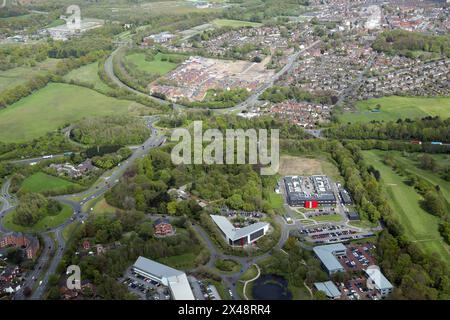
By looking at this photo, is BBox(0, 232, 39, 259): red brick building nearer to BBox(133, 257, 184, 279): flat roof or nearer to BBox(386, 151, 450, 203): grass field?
BBox(133, 257, 184, 279): flat roof

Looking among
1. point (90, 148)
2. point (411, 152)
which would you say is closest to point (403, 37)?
point (411, 152)

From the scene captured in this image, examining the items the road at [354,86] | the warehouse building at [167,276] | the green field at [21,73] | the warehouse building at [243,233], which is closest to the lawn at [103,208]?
the warehouse building at [167,276]

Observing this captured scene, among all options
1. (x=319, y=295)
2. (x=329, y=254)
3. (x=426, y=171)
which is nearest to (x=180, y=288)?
(x=319, y=295)

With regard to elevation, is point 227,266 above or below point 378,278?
below

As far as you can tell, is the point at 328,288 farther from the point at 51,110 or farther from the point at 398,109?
the point at 51,110

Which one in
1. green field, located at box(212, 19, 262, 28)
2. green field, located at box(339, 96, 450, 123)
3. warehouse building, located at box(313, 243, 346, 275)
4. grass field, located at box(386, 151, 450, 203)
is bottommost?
grass field, located at box(386, 151, 450, 203)

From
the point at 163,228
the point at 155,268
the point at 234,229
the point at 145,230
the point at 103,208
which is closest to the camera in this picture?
the point at 155,268

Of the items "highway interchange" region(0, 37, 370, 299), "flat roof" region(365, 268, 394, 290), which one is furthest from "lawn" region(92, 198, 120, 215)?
"flat roof" region(365, 268, 394, 290)
